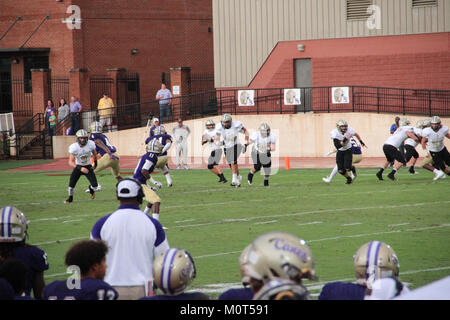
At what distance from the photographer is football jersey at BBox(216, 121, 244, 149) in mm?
24016

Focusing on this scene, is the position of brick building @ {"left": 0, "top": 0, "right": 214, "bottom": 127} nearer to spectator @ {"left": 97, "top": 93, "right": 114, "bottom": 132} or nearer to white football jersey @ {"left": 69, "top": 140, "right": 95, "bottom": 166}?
spectator @ {"left": 97, "top": 93, "right": 114, "bottom": 132}

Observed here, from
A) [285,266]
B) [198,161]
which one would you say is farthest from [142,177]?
[198,161]

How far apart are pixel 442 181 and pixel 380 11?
1422cm

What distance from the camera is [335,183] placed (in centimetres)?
2333

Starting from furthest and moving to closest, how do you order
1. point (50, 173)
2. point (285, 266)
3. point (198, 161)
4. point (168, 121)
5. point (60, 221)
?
1. point (168, 121)
2. point (198, 161)
3. point (50, 173)
4. point (60, 221)
5. point (285, 266)

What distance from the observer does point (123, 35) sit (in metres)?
43.7

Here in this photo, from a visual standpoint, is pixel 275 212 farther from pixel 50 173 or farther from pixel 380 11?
pixel 380 11

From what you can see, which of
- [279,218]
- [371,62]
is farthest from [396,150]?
[371,62]

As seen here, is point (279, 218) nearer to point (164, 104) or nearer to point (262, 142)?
point (262, 142)

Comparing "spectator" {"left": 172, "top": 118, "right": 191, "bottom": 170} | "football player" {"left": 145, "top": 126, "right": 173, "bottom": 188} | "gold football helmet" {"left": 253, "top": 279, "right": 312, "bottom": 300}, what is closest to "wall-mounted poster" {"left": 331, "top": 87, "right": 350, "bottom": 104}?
"spectator" {"left": 172, "top": 118, "right": 191, "bottom": 170}

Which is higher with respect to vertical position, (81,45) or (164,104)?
(81,45)

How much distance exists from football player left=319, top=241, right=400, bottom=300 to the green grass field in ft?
12.3

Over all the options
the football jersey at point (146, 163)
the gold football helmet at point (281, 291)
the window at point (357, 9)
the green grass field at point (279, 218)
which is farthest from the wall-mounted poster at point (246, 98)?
the gold football helmet at point (281, 291)

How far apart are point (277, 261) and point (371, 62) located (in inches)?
1254
